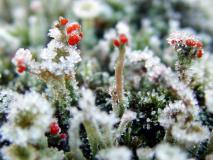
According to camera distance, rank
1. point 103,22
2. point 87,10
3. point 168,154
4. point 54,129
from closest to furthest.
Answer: point 168,154
point 54,129
point 87,10
point 103,22

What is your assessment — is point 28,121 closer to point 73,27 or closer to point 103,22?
point 73,27

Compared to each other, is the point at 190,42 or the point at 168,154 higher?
the point at 190,42

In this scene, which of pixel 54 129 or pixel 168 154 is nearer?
pixel 168 154

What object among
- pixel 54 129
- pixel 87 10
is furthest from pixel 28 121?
pixel 87 10

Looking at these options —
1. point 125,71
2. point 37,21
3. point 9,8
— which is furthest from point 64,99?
point 9,8

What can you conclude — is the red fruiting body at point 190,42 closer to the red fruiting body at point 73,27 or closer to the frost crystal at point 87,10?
the red fruiting body at point 73,27

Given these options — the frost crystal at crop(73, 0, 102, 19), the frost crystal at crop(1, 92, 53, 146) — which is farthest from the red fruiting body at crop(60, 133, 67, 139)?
the frost crystal at crop(73, 0, 102, 19)

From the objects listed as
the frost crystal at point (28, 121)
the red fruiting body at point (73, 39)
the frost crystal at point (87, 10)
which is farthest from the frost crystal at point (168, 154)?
the frost crystal at point (87, 10)

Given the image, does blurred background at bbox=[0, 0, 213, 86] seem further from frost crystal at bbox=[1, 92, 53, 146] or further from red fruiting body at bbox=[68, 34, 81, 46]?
frost crystal at bbox=[1, 92, 53, 146]

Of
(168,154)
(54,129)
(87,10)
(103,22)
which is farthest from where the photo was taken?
(103,22)
